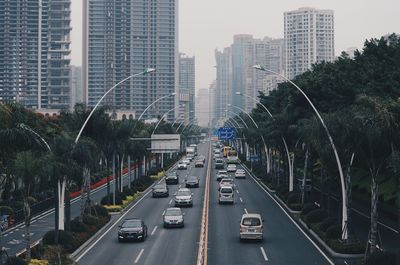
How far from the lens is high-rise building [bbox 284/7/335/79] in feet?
605

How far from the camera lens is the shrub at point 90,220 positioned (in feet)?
132

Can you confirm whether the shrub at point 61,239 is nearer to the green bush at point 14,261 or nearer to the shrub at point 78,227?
the shrub at point 78,227

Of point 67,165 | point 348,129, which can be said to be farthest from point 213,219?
point 348,129

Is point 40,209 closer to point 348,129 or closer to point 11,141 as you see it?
point 11,141

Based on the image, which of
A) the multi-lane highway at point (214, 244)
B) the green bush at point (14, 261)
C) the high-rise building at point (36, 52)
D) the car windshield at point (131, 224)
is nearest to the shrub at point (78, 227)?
the multi-lane highway at point (214, 244)

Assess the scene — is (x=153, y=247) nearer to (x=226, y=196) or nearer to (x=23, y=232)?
(x=23, y=232)

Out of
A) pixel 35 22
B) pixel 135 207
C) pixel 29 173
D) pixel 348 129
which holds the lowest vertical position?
pixel 135 207

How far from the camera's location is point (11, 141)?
30.0m

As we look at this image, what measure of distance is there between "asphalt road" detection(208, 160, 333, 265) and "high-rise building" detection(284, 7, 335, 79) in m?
134

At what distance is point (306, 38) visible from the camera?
187 m

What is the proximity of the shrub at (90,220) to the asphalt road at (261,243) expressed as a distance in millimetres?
7848

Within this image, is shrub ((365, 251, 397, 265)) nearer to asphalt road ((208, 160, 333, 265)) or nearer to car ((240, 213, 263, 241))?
asphalt road ((208, 160, 333, 265))

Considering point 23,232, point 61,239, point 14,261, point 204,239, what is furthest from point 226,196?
point 14,261

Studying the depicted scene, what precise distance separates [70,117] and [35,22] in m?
145
